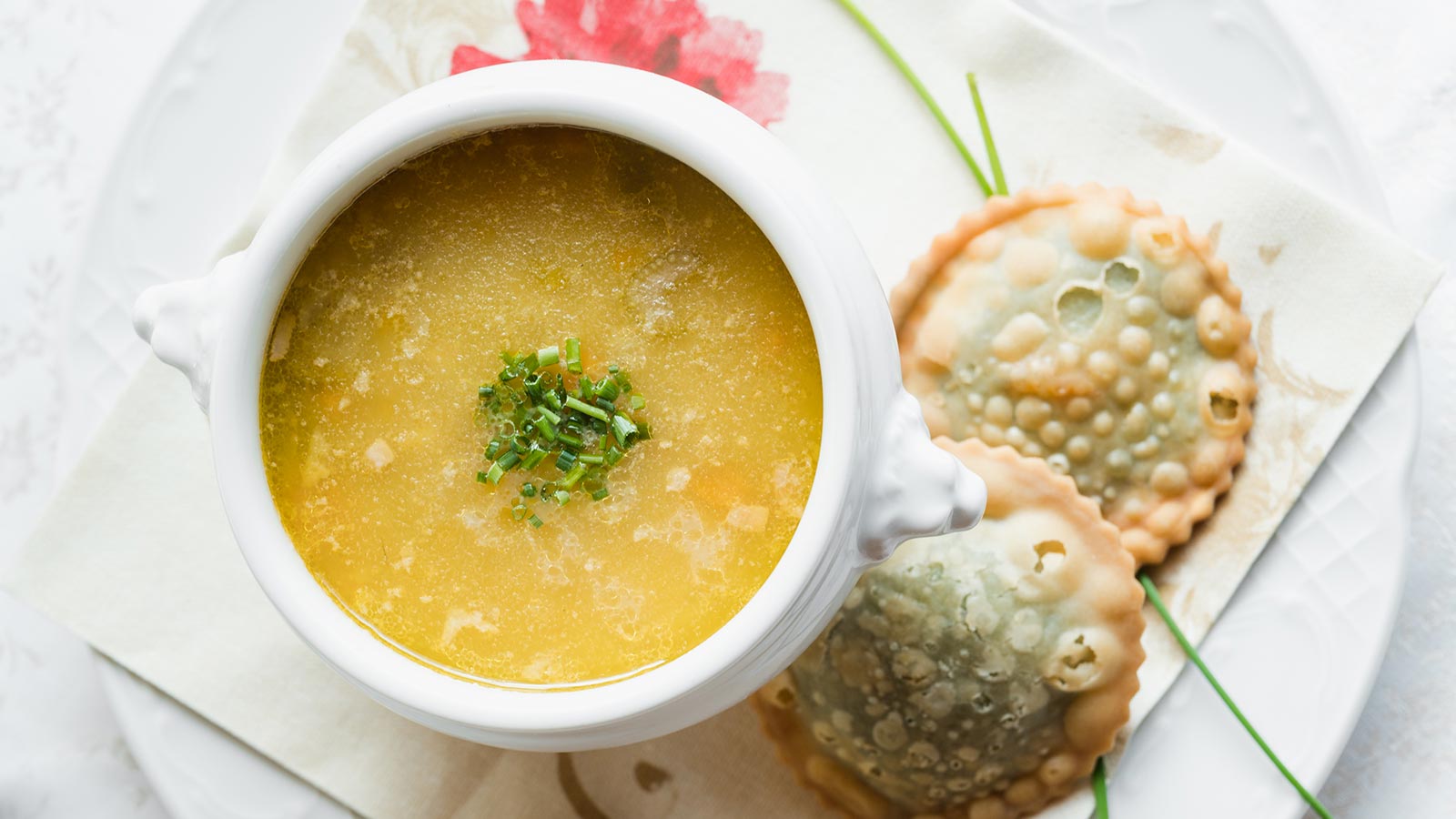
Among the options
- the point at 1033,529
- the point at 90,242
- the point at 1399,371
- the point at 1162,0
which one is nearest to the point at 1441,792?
the point at 1399,371

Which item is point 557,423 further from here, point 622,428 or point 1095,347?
point 1095,347

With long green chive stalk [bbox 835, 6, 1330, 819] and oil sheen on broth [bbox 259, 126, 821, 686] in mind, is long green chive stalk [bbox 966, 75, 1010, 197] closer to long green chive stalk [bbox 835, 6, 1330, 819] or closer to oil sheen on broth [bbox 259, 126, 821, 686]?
long green chive stalk [bbox 835, 6, 1330, 819]

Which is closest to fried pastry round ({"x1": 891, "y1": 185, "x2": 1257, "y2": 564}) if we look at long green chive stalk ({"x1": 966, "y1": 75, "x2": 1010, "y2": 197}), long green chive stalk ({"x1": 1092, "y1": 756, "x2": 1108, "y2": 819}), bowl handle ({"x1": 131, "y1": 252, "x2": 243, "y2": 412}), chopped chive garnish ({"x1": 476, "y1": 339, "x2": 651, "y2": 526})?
long green chive stalk ({"x1": 966, "y1": 75, "x2": 1010, "y2": 197})

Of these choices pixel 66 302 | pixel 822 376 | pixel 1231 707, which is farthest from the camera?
pixel 66 302

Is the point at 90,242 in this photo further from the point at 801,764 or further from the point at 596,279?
the point at 801,764

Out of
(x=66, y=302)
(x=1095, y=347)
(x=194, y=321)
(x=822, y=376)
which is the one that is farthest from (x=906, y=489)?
(x=66, y=302)

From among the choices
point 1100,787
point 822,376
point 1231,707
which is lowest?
point 1100,787
